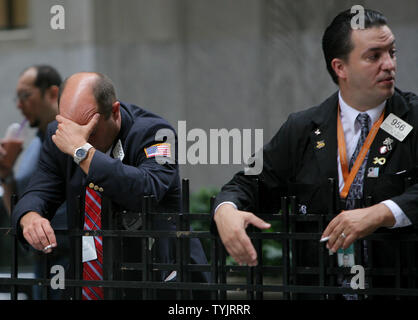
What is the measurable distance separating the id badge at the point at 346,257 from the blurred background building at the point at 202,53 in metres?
6.38

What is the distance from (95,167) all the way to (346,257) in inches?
46.2

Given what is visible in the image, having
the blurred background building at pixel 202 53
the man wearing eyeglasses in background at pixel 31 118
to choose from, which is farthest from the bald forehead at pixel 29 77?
the blurred background building at pixel 202 53

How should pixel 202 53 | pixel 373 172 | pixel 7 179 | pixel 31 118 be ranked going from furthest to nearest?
pixel 202 53
pixel 7 179
pixel 31 118
pixel 373 172

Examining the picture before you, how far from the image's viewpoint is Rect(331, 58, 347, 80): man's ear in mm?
3934

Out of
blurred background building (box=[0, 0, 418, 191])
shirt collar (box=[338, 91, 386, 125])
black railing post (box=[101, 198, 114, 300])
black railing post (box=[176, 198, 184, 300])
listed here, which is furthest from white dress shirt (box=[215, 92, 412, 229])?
blurred background building (box=[0, 0, 418, 191])

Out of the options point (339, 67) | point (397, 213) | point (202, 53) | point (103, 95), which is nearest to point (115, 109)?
point (103, 95)

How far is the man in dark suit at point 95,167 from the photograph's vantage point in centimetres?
380

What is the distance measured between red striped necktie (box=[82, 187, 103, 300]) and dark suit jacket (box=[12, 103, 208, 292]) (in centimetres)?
7

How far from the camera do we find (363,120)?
3807mm

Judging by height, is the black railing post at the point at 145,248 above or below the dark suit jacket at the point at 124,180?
below

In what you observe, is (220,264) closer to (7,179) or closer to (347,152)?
(347,152)

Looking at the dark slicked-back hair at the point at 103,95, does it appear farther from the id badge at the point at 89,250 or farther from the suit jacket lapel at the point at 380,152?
the suit jacket lapel at the point at 380,152

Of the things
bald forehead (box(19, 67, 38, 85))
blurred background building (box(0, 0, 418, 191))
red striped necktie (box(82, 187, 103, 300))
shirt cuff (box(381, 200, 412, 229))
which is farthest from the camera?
blurred background building (box(0, 0, 418, 191))

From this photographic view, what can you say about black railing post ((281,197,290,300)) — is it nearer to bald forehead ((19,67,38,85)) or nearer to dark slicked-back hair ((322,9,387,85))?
dark slicked-back hair ((322,9,387,85))
